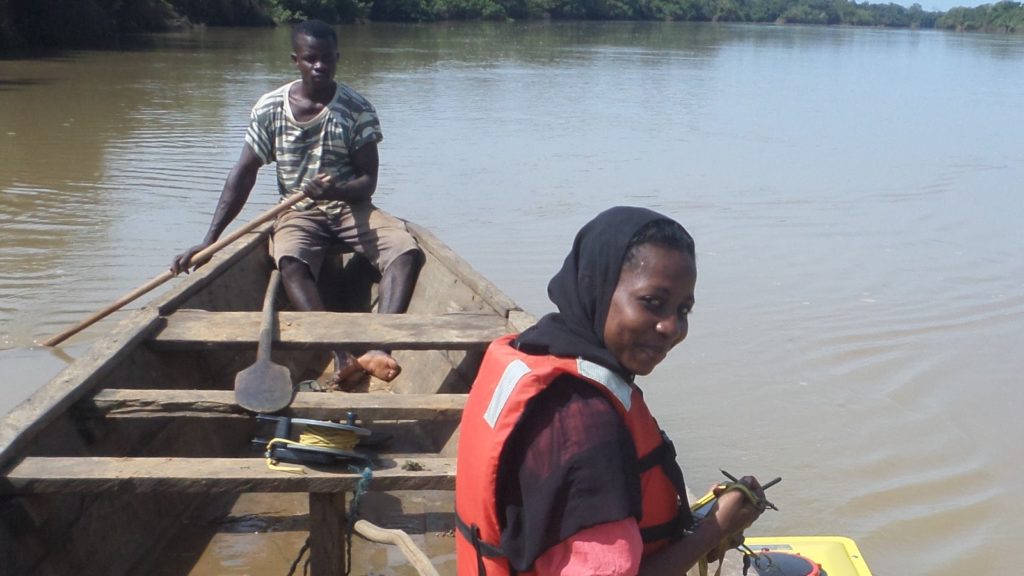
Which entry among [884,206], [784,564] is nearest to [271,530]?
[784,564]

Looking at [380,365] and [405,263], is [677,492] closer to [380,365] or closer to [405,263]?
[380,365]

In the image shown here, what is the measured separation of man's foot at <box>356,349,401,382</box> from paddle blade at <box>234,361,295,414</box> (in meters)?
0.69

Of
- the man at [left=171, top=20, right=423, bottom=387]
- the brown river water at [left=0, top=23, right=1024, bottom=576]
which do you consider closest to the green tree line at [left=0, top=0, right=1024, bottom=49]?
the brown river water at [left=0, top=23, right=1024, bottom=576]

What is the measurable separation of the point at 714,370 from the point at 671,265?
3985mm

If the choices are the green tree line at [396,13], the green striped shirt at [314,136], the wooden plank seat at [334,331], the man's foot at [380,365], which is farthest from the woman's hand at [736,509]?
the green tree line at [396,13]

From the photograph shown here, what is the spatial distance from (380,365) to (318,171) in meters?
1.12

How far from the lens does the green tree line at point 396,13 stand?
2034 cm

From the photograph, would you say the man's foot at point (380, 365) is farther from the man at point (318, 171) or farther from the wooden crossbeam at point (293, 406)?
the wooden crossbeam at point (293, 406)

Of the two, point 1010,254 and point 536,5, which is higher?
point 536,5

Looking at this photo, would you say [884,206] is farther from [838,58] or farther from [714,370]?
[838,58]

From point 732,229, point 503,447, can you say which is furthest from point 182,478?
point 732,229

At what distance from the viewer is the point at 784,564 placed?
251cm

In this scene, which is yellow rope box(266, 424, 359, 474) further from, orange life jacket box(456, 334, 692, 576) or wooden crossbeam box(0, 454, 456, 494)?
orange life jacket box(456, 334, 692, 576)

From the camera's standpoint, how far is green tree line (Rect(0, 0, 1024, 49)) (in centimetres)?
2034
